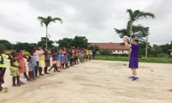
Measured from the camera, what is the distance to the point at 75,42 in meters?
43.1

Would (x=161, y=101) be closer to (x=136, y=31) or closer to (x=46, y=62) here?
(x=46, y=62)

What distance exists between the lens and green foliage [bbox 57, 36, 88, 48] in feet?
139

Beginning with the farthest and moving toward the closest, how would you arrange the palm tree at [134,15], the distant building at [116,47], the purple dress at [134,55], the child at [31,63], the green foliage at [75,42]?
the distant building at [116,47] → the green foliage at [75,42] → the palm tree at [134,15] → the purple dress at [134,55] → the child at [31,63]

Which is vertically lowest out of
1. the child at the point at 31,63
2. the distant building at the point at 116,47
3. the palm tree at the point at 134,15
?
the child at the point at 31,63

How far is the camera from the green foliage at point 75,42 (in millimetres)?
42344

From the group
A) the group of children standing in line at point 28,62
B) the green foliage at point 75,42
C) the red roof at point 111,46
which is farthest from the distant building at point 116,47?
the group of children standing in line at point 28,62

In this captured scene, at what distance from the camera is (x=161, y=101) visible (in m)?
4.38

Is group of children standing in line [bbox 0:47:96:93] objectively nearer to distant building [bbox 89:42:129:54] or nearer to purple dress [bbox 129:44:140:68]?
purple dress [bbox 129:44:140:68]

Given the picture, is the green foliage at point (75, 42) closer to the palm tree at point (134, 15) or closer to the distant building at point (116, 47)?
the distant building at point (116, 47)

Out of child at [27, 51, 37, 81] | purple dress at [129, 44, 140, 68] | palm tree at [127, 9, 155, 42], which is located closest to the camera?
child at [27, 51, 37, 81]

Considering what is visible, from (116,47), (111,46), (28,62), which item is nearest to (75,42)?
(116,47)

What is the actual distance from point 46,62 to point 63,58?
1973mm

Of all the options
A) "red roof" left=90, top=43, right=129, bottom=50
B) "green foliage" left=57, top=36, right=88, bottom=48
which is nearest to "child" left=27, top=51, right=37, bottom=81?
"green foliage" left=57, top=36, right=88, bottom=48

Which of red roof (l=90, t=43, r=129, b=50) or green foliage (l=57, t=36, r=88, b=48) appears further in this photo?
red roof (l=90, t=43, r=129, b=50)
